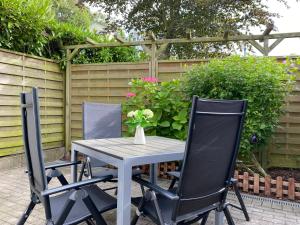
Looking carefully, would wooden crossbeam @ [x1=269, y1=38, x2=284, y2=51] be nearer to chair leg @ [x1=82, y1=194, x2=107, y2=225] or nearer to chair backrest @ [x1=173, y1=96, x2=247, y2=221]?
chair backrest @ [x1=173, y1=96, x2=247, y2=221]

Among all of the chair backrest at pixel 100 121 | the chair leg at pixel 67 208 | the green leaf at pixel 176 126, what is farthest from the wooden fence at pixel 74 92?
the chair leg at pixel 67 208

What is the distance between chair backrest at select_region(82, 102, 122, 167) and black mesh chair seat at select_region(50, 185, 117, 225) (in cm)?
88

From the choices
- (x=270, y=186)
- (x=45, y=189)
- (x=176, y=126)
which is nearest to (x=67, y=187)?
(x=45, y=189)

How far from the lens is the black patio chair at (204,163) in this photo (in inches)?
68.3

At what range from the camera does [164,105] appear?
4.43 meters

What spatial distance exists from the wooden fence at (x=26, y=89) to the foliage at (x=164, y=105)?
1.75 metres

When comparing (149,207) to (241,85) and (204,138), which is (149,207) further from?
(241,85)

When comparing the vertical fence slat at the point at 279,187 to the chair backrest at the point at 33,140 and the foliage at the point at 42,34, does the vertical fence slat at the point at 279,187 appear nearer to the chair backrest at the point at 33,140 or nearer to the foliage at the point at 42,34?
the chair backrest at the point at 33,140

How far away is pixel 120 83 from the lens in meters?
5.40

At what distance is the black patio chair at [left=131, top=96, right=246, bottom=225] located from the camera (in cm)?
174

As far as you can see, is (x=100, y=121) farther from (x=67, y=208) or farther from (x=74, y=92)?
(x=74, y=92)

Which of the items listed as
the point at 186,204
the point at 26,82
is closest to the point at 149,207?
the point at 186,204

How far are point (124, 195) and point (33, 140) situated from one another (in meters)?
0.70

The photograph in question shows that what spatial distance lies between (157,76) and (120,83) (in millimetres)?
743
